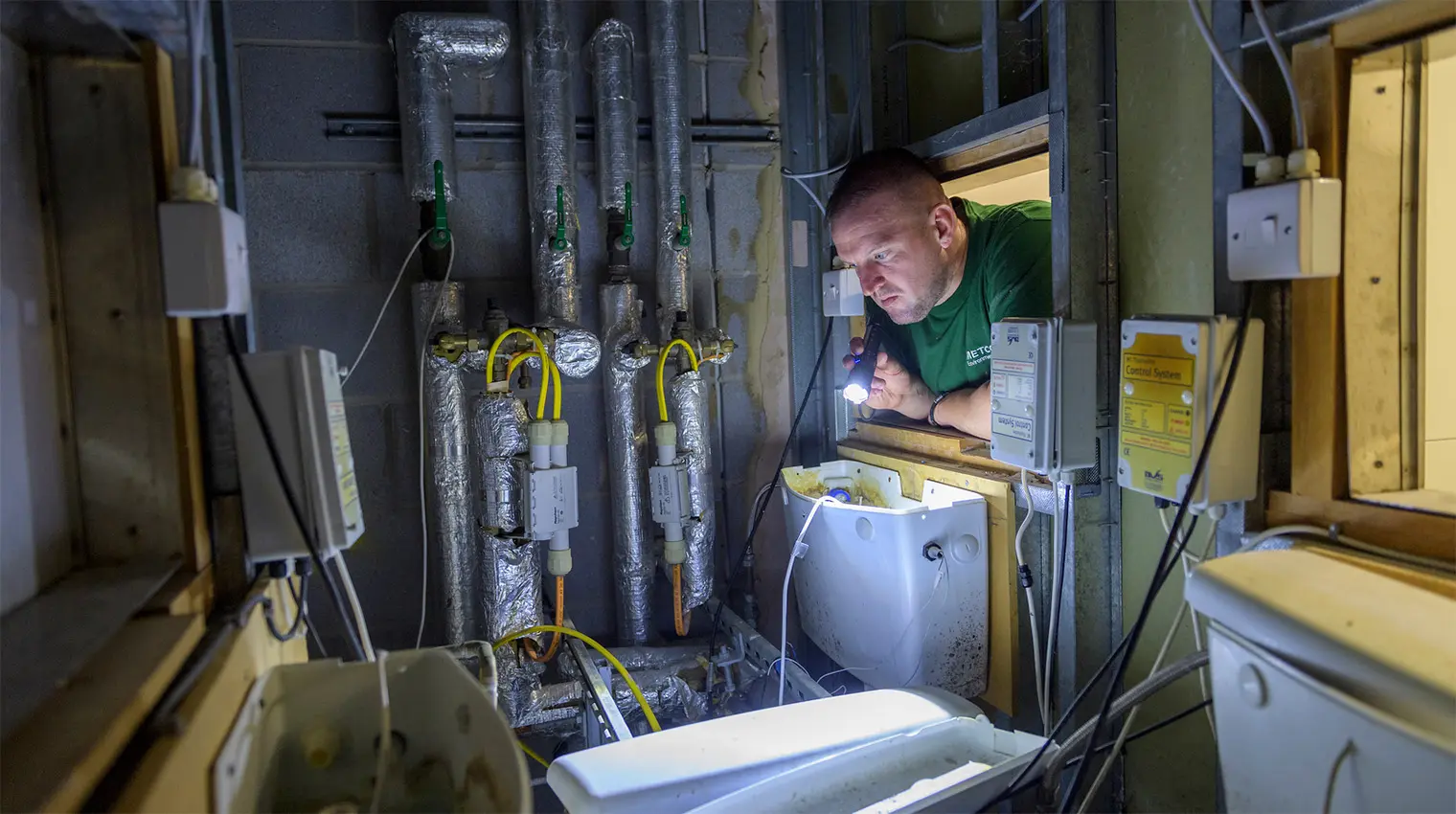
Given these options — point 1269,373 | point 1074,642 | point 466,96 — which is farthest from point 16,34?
point 1074,642

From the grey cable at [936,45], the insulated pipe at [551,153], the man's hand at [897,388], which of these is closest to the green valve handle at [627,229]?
the insulated pipe at [551,153]

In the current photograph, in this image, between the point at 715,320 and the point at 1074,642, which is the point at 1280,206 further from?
the point at 715,320

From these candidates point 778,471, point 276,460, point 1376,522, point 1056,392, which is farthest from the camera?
point 778,471

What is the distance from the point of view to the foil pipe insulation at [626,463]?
1.80 meters

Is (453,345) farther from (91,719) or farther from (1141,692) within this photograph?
(1141,692)

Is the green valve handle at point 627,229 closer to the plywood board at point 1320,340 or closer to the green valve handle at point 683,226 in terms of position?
the green valve handle at point 683,226

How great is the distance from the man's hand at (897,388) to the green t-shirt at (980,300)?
61 millimetres

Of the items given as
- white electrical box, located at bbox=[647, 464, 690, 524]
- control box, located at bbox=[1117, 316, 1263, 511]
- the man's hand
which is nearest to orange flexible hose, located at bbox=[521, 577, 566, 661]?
white electrical box, located at bbox=[647, 464, 690, 524]

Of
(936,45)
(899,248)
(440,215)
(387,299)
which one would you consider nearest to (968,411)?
(899,248)

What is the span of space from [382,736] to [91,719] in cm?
20

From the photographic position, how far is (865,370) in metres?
1.92

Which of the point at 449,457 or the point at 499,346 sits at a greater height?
the point at 499,346

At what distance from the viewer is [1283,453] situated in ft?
3.43

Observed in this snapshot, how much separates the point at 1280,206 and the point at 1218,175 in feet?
0.40
